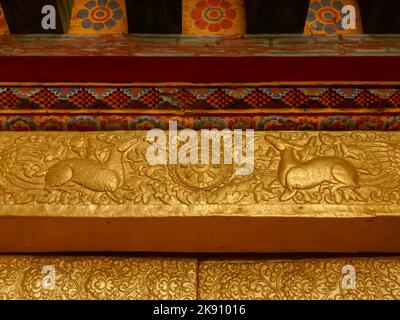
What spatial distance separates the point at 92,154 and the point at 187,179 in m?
0.35

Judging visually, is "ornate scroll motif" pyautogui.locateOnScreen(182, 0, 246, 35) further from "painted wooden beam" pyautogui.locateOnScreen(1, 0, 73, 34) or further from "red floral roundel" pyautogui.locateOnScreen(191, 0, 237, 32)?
"painted wooden beam" pyautogui.locateOnScreen(1, 0, 73, 34)

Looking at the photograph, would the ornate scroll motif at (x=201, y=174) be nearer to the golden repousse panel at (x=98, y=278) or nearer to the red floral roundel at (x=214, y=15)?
the golden repousse panel at (x=98, y=278)

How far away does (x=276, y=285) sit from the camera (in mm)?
2076

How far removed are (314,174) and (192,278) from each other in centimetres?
58

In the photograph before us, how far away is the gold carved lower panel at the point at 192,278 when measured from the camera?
205 cm

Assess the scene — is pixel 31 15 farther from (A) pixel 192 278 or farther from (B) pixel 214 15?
(A) pixel 192 278

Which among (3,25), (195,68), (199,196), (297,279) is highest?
(3,25)

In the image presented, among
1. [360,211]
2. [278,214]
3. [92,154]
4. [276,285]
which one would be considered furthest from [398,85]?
[92,154]

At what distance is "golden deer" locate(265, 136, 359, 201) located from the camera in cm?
193

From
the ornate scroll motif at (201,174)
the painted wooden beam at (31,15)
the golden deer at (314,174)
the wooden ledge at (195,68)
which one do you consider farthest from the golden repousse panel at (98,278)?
the painted wooden beam at (31,15)


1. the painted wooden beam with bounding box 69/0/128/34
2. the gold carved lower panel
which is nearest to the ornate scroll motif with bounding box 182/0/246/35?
the painted wooden beam with bounding box 69/0/128/34

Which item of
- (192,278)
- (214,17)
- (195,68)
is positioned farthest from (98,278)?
(214,17)

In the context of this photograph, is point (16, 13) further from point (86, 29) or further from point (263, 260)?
point (263, 260)

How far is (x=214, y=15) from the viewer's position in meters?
2.55
